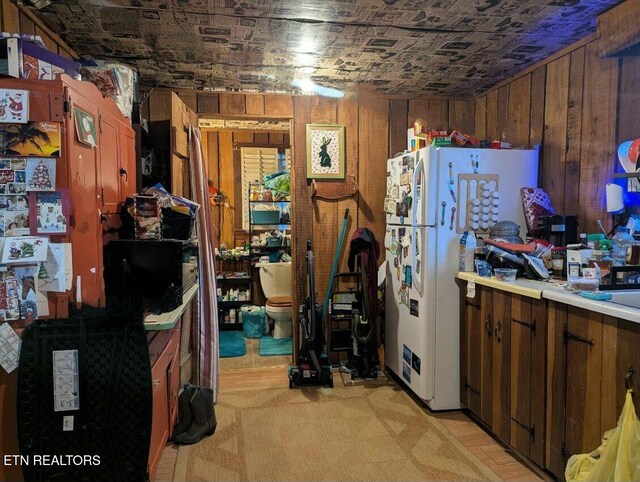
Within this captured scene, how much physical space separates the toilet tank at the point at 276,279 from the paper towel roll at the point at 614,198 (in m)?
3.04

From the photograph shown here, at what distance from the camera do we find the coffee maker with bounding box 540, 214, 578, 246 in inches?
93.4

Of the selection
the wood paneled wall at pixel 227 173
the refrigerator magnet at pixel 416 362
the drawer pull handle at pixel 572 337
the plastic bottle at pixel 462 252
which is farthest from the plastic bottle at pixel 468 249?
the wood paneled wall at pixel 227 173

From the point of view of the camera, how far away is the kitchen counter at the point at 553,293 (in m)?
1.56

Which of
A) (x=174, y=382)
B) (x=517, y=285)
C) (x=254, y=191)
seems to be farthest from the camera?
(x=254, y=191)

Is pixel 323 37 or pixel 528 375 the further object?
pixel 323 37

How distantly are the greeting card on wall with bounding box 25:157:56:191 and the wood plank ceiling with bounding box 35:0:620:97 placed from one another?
3.14 ft

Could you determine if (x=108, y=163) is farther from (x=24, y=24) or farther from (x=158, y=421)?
(x=158, y=421)

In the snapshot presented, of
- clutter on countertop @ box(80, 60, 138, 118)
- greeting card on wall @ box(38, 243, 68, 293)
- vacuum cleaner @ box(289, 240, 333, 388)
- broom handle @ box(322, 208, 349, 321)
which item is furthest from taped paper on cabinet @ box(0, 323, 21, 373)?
broom handle @ box(322, 208, 349, 321)

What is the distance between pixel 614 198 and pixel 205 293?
8.37ft

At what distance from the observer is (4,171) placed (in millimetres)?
1532

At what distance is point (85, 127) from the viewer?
68.1 inches

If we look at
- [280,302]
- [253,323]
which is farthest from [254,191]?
[253,323]

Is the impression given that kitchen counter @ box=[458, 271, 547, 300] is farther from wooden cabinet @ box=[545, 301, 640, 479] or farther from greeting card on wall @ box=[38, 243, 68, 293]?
greeting card on wall @ box=[38, 243, 68, 293]

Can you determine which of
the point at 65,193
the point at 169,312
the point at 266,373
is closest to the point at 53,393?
the point at 169,312
